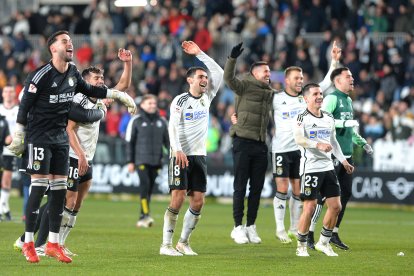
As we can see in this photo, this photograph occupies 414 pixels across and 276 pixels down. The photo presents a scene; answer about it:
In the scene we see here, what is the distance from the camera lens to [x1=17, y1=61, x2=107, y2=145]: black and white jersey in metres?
12.9

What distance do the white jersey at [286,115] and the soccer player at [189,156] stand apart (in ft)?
8.51

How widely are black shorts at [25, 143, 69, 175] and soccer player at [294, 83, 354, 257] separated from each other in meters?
3.53

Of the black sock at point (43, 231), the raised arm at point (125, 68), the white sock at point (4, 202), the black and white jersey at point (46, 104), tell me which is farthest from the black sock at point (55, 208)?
the white sock at point (4, 202)

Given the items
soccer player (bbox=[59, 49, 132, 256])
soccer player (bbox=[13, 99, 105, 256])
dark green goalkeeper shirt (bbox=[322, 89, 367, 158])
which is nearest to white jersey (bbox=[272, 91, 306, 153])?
dark green goalkeeper shirt (bbox=[322, 89, 367, 158])

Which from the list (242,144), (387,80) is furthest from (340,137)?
(387,80)

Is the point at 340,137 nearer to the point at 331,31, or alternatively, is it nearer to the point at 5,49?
the point at 331,31

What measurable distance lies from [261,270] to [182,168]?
8.00ft

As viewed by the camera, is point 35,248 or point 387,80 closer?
point 35,248

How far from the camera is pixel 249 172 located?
17.5 metres

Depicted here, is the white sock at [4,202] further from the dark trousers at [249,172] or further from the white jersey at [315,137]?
the white jersey at [315,137]

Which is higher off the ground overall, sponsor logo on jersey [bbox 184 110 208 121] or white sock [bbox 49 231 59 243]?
sponsor logo on jersey [bbox 184 110 208 121]

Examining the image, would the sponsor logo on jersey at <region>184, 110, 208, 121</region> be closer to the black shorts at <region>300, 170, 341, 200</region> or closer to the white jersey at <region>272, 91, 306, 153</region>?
the black shorts at <region>300, 170, 341, 200</region>

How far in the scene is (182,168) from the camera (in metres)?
14.9

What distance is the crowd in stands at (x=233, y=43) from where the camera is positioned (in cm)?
2991
